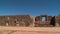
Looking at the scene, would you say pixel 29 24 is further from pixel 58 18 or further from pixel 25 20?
pixel 58 18

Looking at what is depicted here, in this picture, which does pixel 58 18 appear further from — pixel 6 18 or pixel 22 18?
pixel 6 18

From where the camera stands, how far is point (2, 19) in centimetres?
2500

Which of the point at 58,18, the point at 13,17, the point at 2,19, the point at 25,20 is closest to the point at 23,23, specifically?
the point at 25,20

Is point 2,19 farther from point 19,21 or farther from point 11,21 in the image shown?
point 19,21

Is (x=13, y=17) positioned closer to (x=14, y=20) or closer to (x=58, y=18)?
(x=14, y=20)

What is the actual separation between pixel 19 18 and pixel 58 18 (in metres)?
7.22

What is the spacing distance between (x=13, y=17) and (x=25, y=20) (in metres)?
2.39

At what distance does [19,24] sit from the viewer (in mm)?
23984

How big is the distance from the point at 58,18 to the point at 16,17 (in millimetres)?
7781

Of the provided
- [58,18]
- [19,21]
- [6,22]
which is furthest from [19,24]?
[58,18]

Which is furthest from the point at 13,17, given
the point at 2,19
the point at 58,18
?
the point at 58,18

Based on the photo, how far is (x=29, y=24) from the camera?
2397 cm

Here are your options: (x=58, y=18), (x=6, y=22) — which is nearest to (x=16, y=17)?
(x=6, y=22)

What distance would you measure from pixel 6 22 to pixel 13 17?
169 centimetres
